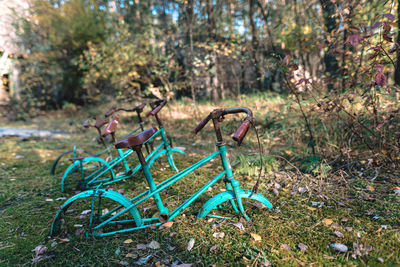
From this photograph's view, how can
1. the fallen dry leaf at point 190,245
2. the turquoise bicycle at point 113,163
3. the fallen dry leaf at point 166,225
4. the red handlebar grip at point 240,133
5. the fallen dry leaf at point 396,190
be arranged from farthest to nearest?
the turquoise bicycle at point 113,163 < the fallen dry leaf at point 396,190 < the fallen dry leaf at point 166,225 < the fallen dry leaf at point 190,245 < the red handlebar grip at point 240,133

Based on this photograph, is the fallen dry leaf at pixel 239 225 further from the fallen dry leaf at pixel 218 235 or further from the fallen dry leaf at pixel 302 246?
the fallen dry leaf at pixel 302 246

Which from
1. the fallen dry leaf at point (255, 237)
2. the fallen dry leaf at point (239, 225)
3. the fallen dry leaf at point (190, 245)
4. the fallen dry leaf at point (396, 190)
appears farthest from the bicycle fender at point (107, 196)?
the fallen dry leaf at point (396, 190)

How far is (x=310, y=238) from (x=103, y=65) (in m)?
8.52

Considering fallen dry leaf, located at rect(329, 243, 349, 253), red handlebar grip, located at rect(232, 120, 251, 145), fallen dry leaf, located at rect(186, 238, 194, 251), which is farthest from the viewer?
fallen dry leaf, located at rect(186, 238, 194, 251)

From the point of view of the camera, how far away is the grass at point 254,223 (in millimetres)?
2102

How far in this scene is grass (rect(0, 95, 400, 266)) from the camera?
2102 mm

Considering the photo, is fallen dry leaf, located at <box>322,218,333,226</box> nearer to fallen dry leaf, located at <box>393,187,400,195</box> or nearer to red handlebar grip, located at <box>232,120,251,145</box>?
fallen dry leaf, located at <box>393,187,400,195</box>

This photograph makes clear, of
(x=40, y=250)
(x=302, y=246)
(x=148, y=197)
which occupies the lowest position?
(x=302, y=246)

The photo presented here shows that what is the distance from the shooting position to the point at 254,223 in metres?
2.53

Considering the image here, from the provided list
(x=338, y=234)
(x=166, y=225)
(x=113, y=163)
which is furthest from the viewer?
(x=113, y=163)

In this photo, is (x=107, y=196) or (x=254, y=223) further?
(x=254, y=223)

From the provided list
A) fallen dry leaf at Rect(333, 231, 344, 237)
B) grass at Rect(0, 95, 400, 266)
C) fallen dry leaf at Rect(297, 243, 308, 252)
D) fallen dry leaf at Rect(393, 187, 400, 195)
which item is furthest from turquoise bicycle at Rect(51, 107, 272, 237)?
fallen dry leaf at Rect(393, 187, 400, 195)

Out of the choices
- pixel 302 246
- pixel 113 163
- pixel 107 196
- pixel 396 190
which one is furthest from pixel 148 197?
pixel 396 190

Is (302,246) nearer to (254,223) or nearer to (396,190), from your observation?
(254,223)
